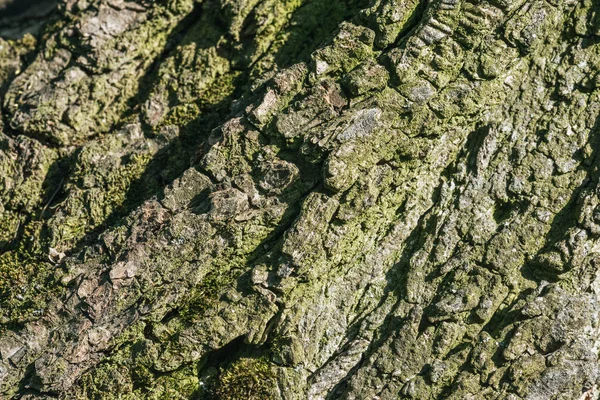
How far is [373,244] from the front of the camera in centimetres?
994

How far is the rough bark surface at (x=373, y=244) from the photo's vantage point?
367 inches

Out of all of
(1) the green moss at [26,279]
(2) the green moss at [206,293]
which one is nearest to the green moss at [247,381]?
(2) the green moss at [206,293]

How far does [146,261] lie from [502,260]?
4815mm

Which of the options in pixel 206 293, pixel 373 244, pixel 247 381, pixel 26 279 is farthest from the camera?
pixel 26 279

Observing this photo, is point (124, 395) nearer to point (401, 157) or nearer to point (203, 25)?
point (401, 157)

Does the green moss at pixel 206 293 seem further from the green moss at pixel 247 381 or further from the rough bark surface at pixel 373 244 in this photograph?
the green moss at pixel 247 381

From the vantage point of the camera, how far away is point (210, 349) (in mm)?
9547

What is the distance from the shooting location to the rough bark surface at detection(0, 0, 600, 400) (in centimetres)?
931

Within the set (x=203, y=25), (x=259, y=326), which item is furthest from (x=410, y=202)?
(x=203, y=25)

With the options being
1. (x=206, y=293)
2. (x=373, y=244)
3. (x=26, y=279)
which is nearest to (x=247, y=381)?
(x=206, y=293)

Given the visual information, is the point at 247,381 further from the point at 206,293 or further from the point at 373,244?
the point at 373,244

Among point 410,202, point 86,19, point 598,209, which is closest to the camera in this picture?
point 598,209

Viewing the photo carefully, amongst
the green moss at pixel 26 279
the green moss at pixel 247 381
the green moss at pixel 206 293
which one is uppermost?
the green moss at pixel 206 293

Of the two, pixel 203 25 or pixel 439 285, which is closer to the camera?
pixel 439 285
